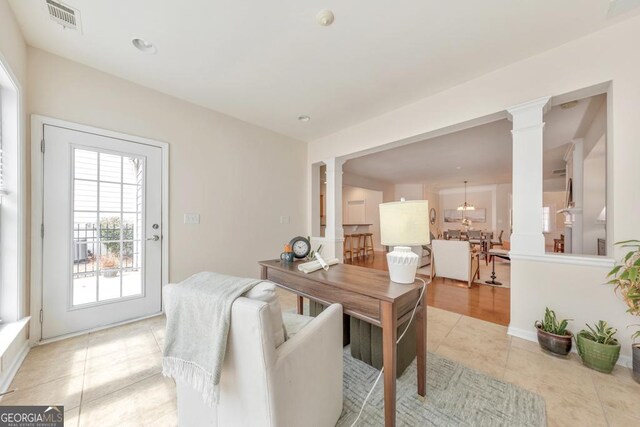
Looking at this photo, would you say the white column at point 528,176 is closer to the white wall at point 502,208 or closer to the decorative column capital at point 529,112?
the decorative column capital at point 529,112

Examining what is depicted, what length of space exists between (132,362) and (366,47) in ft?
10.5

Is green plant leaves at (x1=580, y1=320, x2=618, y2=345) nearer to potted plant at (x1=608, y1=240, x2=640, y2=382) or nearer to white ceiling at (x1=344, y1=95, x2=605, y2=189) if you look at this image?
potted plant at (x1=608, y1=240, x2=640, y2=382)

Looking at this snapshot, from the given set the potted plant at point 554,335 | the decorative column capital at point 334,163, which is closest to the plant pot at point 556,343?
the potted plant at point 554,335

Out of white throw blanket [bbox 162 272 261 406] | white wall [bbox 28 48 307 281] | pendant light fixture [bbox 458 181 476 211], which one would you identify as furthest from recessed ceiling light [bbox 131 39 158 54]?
pendant light fixture [bbox 458 181 476 211]

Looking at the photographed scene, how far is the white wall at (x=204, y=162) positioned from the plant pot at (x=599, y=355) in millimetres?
3497

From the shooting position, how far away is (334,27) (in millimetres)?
1825

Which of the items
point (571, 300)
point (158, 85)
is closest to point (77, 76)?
point (158, 85)

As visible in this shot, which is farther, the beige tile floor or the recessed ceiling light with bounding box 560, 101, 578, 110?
the recessed ceiling light with bounding box 560, 101, 578, 110

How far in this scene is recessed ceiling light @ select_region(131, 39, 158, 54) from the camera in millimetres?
1988

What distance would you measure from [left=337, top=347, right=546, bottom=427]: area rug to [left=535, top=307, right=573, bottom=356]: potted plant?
0.66 metres

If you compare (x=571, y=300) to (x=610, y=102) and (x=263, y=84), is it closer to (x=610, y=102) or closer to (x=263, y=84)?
(x=610, y=102)

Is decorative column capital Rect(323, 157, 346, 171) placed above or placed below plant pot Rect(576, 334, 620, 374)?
above

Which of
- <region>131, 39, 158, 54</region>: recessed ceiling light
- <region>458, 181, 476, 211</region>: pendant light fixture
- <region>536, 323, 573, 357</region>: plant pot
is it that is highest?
<region>131, 39, 158, 54</region>: recessed ceiling light

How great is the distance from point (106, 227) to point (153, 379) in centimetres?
165
